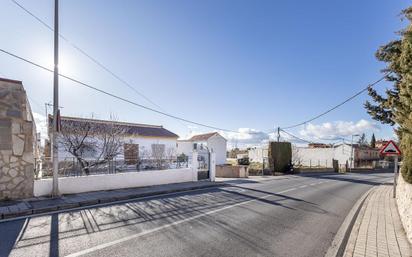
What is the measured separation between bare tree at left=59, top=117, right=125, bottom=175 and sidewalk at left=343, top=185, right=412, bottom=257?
1103cm

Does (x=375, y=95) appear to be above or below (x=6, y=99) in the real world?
above

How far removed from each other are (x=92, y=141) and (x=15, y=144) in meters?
8.79

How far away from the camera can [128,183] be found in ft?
39.8

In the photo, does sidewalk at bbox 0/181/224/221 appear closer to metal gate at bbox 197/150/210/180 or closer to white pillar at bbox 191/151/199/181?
white pillar at bbox 191/151/199/181

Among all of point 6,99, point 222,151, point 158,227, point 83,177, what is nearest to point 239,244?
point 158,227

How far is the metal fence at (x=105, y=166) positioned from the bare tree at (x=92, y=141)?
0.65ft

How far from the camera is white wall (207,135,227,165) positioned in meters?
40.4

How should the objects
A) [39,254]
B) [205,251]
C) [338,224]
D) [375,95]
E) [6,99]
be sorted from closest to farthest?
[39,254] → [205,251] → [338,224] → [6,99] → [375,95]

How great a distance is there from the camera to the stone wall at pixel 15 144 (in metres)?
8.58

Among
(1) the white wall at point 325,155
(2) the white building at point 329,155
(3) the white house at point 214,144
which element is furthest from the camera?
(1) the white wall at point 325,155

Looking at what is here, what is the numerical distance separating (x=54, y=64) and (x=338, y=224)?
10.9 meters

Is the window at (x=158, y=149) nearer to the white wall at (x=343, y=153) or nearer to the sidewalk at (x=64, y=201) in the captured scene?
the sidewalk at (x=64, y=201)

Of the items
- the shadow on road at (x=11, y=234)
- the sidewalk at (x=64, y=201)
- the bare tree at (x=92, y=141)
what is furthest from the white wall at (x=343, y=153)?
the shadow on road at (x=11, y=234)

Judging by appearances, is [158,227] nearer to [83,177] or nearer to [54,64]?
[83,177]
